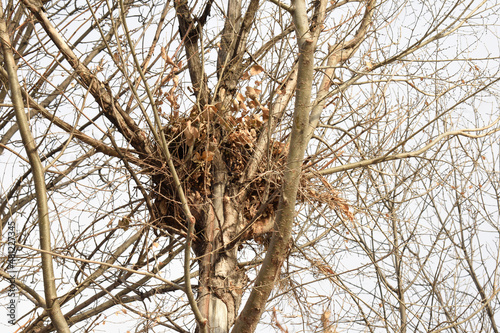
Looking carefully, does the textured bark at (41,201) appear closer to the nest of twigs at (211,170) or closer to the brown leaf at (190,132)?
the nest of twigs at (211,170)

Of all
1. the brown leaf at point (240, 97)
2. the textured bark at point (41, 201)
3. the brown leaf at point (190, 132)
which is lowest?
the textured bark at point (41, 201)

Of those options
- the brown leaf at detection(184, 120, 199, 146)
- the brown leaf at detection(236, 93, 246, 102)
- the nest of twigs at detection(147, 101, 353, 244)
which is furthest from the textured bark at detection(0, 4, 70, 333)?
the brown leaf at detection(236, 93, 246, 102)

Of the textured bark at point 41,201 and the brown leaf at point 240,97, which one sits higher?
the brown leaf at point 240,97

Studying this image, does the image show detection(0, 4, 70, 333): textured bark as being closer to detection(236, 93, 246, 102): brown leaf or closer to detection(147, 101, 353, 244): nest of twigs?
detection(147, 101, 353, 244): nest of twigs

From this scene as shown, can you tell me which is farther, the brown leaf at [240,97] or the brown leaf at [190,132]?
Result: the brown leaf at [240,97]

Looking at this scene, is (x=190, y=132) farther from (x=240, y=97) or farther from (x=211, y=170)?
(x=240, y=97)

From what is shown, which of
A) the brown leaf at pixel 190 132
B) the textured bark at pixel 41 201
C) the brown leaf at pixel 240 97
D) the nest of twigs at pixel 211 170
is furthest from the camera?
the brown leaf at pixel 240 97

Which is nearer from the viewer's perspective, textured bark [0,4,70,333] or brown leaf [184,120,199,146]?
textured bark [0,4,70,333]

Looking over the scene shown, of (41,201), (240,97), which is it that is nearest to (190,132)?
(240,97)

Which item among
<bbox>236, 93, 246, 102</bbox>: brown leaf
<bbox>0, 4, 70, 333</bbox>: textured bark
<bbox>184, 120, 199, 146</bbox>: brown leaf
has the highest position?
<bbox>236, 93, 246, 102</bbox>: brown leaf

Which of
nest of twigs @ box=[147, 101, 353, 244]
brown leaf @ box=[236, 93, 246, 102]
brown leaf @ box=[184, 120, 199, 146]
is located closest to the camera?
brown leaf @ box=[184, 120, 199, 146]

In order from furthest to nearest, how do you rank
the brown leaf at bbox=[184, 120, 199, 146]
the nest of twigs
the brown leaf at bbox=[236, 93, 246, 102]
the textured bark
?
the brown leaf at bbox=[236, 93, 246, 102] → the nest of twigs → the brown leaf at bbox=[184, 120, 199, 146] → the textured bark

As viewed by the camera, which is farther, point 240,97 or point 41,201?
point 240,97

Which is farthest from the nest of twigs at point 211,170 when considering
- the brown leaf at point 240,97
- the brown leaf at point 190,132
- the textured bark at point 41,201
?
the textured bark at point 41,201
